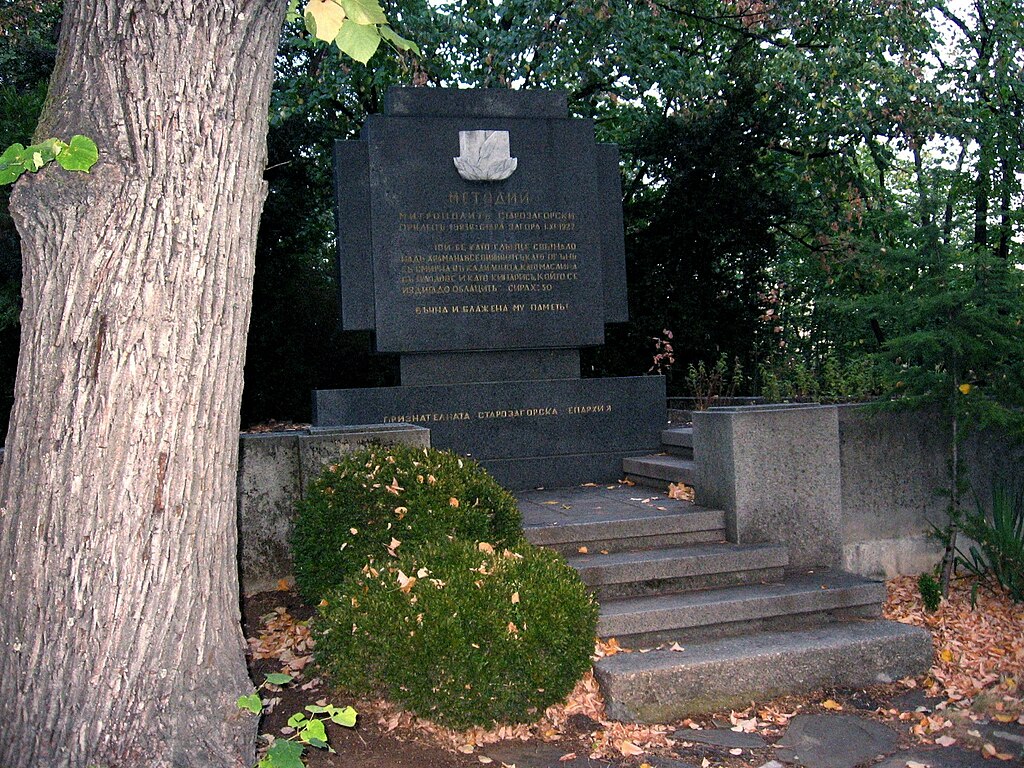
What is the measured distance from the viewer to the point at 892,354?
22.7 feet

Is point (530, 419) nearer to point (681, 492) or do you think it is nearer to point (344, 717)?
point (681, 492)

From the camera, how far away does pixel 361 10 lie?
3260 mm

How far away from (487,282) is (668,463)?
2.43m

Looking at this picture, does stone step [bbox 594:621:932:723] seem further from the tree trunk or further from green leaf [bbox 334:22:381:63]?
green leaf [bbox 334:22:381:63]

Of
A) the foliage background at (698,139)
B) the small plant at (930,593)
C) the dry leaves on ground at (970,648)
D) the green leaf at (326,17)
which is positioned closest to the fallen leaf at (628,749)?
the dry leaves on ground at (970,648)

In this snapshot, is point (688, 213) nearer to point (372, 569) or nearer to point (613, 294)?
point (613, 294)

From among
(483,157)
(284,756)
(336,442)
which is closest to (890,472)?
(336,442)

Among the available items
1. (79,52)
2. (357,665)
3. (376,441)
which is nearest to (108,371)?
(79,52)

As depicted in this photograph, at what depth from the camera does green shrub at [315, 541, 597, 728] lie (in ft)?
13.5

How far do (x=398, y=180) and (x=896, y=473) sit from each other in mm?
5056

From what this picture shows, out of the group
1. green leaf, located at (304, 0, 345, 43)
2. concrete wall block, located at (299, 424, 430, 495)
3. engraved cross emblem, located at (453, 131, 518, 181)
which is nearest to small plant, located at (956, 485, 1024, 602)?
concrete wall block, located at (299, 424, 430, 495)

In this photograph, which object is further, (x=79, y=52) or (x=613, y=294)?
(x=613, y=294)

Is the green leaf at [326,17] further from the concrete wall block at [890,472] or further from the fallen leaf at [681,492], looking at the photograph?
the concrete wall block at [890,472]

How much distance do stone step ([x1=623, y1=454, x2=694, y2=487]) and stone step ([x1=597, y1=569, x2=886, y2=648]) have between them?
5.40 feet
